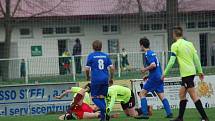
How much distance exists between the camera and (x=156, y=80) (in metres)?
14.7

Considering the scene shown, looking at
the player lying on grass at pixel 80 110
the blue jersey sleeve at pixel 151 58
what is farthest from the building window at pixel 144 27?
the blue jersey sleeve at pixel 151 58

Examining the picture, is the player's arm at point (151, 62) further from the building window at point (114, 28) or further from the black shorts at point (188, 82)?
the building window at point (114, 28)

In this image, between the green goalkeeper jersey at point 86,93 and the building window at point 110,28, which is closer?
the green goalkeeper jersey at point 86,93

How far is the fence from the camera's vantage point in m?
21.8

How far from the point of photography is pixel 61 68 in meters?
23.2

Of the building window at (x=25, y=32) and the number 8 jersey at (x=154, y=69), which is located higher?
the building window at (x=25, y=32)

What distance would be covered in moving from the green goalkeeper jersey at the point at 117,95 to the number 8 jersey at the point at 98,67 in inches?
41.2

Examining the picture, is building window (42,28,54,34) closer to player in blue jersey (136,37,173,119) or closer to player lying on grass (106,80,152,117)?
player lying on grass (106,80,152,117)

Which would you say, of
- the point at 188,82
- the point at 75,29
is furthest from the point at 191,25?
the point at 188,82

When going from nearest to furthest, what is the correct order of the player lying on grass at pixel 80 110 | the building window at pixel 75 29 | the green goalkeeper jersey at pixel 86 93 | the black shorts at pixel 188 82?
Answer: 1. the black shorts at pixel 188 82
2. the player lying on grass at pixel 80 110
3. the green goalkeeper jersey at pixel 86 93
4. the building window at pixel 75 29

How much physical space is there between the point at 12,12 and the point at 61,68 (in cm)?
792

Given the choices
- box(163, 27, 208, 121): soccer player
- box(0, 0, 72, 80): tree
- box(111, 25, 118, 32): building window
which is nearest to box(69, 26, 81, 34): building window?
box(111, 25, 118, 32): building window

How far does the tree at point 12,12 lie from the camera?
2456 cm

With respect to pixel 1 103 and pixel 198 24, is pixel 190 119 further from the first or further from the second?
pixel 198 24
